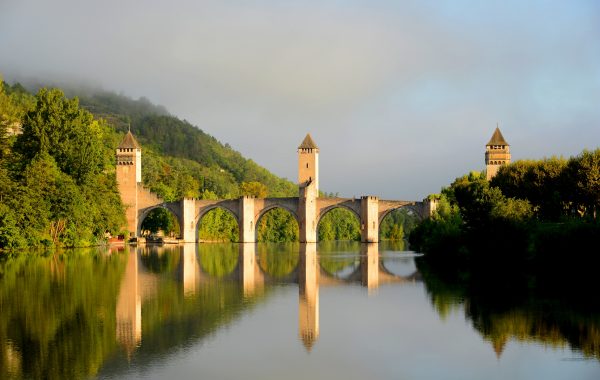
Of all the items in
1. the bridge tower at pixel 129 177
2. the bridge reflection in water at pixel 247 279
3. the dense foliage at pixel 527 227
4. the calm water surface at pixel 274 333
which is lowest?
the calm water surface at pixel 274 333

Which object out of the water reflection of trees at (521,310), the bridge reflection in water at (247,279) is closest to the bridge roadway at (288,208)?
the bridge reflection in water at (247,279)

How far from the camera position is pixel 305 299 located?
78.8 feet

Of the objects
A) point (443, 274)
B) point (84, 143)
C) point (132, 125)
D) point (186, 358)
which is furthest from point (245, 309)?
point (132, 125)

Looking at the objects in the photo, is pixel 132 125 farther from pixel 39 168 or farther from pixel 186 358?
pixel 186 358

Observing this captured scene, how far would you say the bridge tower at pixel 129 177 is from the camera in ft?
251

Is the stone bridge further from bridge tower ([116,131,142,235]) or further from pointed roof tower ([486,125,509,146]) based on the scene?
pointed roof tower ([486,125,509,146])

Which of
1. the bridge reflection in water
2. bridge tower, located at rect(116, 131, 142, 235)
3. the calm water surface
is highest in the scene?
bridge tower, located at rect(116, 131, 142, 235)

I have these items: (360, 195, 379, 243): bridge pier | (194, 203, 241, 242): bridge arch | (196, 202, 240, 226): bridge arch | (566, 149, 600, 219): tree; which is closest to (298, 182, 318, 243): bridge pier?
(360, 195, 379, 243): bridge pier

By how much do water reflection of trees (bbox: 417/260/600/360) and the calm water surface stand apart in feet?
0.17

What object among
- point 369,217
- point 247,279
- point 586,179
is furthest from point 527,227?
point 369,217

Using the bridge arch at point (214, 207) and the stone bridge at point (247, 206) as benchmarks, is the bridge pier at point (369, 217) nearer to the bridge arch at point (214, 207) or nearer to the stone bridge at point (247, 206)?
the stone bridge at point (247, 206)

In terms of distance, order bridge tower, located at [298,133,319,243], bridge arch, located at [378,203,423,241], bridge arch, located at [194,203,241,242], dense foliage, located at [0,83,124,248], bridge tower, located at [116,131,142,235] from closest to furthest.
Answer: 1. dense foliage, located at [0,83,124,248]
2. bridge arch, located at [378,203,423,241]
3. bridge tower, located at [298,133,319,243]
4. bridge tower, located at [116,131,142,235]
5. bridge arch, located at [194,203,241,242]

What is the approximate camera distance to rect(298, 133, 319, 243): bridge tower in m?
75.4

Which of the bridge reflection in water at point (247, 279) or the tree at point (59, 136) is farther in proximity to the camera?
the tree at point (59, 136)
